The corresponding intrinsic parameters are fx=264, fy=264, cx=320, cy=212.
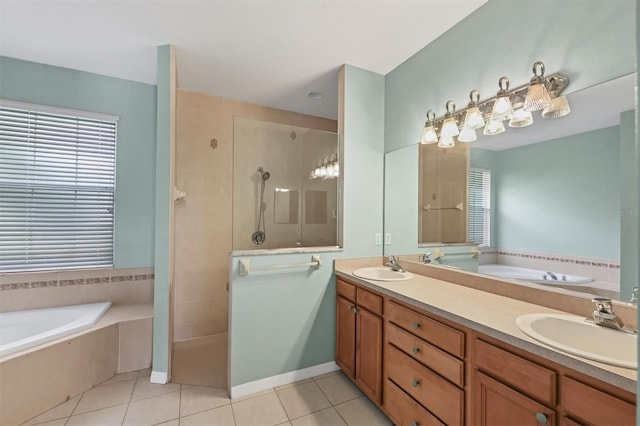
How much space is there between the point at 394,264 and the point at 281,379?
129cm

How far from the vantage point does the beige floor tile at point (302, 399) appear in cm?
179

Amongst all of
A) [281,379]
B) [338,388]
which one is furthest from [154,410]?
[338,388]

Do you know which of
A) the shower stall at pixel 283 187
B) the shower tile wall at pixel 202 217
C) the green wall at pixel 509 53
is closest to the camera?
the green wall at pixel 509 53

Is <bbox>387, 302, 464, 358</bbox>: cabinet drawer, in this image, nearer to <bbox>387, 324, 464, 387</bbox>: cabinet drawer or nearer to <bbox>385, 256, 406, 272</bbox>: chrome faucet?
<bbox>387, 324, 464, 387</bbox>: cabinet drawer

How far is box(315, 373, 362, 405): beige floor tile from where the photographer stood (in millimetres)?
1918

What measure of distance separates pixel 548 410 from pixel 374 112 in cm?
224

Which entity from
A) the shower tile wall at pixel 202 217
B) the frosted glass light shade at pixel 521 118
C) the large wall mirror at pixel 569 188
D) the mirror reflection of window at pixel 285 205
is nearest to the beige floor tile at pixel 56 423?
the shower tile wall at pixel 202 217

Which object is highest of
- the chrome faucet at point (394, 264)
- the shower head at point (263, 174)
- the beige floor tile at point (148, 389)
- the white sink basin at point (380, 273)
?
the shower head at point (263, 174)

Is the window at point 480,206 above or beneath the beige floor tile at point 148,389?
above

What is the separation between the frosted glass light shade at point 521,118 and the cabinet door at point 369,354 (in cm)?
143

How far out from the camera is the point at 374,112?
243 centimetres

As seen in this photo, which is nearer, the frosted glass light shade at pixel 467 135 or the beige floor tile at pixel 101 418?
the beige floor tile at pixel 101 418

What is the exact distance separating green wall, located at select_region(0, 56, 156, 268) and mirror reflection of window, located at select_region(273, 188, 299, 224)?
140cm

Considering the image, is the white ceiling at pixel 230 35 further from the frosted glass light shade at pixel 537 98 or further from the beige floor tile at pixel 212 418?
the beige floor tile at pixel 212 418
